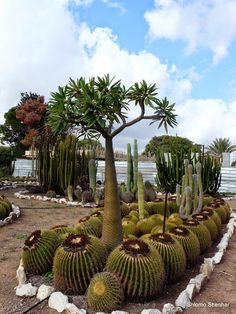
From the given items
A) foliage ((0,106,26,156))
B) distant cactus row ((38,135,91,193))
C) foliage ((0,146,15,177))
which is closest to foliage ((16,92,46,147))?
foliage ((0,106,26,156))

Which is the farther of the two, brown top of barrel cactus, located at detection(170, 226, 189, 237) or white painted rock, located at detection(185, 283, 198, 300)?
brown top of barrel cactus, located at detection(170, 226, 189, 237)

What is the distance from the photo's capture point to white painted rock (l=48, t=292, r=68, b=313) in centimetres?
357

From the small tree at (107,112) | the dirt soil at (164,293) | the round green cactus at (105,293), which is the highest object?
the small tree at (107,112)

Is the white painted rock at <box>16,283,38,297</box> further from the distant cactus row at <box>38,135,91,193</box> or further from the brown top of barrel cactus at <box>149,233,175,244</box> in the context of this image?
the distant cactus row at <box>38,135,91,193</box>

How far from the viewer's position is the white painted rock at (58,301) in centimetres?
357

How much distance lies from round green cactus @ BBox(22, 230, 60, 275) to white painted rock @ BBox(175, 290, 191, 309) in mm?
1566

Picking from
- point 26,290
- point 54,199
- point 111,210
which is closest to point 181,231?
point 111,210

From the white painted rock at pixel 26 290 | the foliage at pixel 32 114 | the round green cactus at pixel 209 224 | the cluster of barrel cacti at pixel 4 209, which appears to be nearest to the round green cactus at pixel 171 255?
the white painted rock at pixel 26 290

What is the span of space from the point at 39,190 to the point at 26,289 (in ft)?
31.5

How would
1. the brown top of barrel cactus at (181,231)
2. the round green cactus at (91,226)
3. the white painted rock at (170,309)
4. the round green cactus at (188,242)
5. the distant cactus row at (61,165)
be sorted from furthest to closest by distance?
the distant cactus row at (61,165) → the round green cactus at (91,226) → the brown top of barrel cactus at (181,231) → the round green cactus at (188,242) → the white painted rock at (170,309)

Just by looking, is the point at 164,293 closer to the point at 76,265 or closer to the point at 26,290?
the point at 76,265

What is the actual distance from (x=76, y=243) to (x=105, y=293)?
680mm

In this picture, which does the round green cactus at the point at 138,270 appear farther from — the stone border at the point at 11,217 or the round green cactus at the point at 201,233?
the stone border at the point at 11,217

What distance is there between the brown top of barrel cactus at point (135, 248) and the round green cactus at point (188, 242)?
3.18 ft
